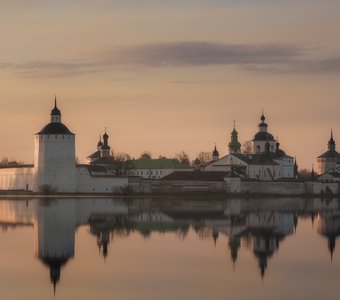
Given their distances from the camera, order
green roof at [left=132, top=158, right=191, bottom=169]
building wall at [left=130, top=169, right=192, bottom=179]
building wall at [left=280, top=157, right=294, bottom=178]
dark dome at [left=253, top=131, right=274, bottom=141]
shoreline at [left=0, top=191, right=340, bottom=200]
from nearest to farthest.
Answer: shoreline at [left=0, top=191, right=340, bottom=200] → building wall at [left=280, top=157, right=294, bottom=178] → building wall at [left=130, top=169, right=192, bottom=179] → dark dome at [left=253, top=131, right=274, bottom=141] → green roof at [left=132, top=158, right=191, bottom=169]

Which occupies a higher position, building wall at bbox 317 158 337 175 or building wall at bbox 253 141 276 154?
building wall at bbox 253 141 276 154

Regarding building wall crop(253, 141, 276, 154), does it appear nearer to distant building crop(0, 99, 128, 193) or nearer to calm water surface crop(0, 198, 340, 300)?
distant building crop(0, 99, 128, 193)

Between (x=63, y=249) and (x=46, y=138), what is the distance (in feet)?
156

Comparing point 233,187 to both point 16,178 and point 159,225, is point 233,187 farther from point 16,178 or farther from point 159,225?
point 159,225

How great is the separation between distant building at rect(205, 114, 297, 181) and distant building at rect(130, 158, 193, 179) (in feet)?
21.0

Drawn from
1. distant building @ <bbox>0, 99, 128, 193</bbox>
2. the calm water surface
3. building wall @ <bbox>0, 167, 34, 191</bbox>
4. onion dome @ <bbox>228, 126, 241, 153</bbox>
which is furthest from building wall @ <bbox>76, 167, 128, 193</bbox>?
the calm water surface

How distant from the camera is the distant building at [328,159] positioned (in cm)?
11556

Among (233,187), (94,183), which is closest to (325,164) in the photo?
(233,187)

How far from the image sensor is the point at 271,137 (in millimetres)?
104688

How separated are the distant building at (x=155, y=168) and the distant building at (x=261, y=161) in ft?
21.0

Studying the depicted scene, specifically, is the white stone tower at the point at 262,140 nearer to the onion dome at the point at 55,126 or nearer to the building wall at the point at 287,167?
the building wall at the point at 287,167

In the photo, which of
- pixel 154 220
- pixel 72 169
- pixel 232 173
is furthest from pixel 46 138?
pixel 154 220

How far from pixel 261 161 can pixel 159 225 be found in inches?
2167

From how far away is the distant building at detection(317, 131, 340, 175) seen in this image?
11556 cm
